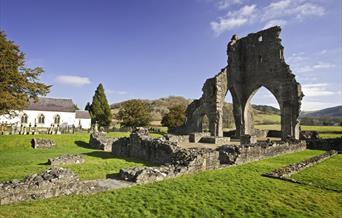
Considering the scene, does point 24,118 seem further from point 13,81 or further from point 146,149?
point 146,149

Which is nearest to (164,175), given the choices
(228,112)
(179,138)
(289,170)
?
(289,170)

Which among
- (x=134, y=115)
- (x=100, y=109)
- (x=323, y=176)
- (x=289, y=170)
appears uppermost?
(x=100, y=109)

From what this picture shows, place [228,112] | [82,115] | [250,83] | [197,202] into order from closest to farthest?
1. [197,202]
2. [250,83]
3. [82,115]
4. [228,112]

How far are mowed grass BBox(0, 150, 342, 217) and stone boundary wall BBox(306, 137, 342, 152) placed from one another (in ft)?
60.2

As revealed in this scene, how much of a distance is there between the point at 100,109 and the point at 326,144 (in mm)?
44734

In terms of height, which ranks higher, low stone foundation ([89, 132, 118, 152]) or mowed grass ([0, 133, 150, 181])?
low stone foundation ([89, 132, 118, 152])

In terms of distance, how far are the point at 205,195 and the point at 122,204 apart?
2.94 metres

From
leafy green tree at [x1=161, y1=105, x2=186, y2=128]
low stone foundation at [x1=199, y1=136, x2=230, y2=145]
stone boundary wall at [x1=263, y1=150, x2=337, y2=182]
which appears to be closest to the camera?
stone boundary wall at [x1=263, y1=150, x2=337, y2=182]

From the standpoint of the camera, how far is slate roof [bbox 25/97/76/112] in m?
54.6

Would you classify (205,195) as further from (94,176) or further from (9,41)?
(9,41)

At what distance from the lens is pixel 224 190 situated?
9.72 meters

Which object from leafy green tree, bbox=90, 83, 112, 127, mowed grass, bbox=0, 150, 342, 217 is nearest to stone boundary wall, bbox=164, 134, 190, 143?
mowed grass, bbox=0, 150, 342, 217

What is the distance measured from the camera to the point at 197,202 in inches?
327

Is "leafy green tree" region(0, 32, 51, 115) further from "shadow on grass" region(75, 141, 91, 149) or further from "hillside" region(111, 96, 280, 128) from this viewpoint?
"hillside" region(111, 96, 280, 128)
